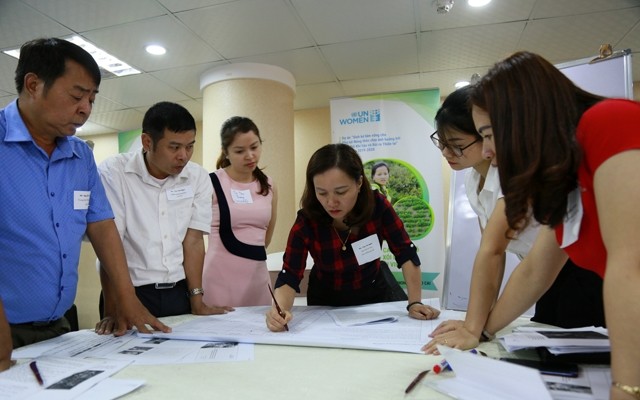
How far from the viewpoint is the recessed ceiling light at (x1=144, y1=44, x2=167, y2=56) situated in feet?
11.6

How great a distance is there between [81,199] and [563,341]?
137cm

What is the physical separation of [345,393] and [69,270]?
3.14ft

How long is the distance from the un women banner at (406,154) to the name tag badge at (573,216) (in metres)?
2.94

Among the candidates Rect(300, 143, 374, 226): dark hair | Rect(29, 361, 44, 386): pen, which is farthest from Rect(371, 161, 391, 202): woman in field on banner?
Rect(29, 361, 44, 386): pen

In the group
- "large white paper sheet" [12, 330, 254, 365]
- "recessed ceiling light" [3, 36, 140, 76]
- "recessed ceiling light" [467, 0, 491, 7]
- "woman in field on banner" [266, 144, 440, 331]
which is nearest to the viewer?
"large white paper sheet" [12, 330, 254, 365]

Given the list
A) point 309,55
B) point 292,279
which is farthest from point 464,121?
point 309,55

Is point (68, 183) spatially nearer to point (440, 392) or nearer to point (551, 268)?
point (440, 392)

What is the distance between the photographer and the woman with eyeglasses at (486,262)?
3.52 ft

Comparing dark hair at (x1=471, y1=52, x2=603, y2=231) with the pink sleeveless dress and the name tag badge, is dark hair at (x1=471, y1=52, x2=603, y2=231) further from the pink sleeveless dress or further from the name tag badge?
the pink sleeveless dress

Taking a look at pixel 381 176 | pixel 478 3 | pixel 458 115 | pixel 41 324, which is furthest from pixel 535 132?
pixel 381 176

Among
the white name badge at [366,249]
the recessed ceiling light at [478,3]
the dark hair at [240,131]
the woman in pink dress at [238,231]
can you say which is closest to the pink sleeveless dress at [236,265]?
the woman in pink dress at [238,231]

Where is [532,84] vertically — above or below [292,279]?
above

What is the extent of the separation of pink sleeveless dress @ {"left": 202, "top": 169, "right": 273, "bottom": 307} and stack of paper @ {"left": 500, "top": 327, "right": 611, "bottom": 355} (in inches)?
56.3

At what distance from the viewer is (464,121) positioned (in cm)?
143
